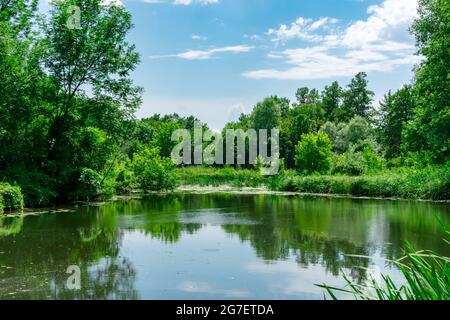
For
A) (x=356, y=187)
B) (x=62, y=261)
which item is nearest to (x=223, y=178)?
(x=356, y=187)

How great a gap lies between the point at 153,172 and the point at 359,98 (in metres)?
44.7

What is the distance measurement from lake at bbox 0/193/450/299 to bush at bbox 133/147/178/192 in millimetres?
11727

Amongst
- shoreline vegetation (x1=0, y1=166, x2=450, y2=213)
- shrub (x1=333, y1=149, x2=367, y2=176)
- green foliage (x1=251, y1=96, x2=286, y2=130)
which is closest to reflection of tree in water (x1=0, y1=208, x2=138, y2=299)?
shoreline vegetation (x1=0, y1=166, x2=450, y2=213)

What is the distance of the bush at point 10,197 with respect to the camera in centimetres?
1822

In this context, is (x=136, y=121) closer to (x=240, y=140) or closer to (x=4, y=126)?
(x=4, y=126)

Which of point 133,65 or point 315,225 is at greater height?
point 133,65

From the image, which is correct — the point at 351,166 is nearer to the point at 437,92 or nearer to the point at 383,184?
the point at 383,184

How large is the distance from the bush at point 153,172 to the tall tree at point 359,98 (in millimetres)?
40587

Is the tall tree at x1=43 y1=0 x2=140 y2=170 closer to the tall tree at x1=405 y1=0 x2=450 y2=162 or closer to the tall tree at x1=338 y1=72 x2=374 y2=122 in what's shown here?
the tall tree at x1=405 y1=0 x2=450 y2=162

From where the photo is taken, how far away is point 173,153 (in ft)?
164

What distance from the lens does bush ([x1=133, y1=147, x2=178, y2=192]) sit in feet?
104

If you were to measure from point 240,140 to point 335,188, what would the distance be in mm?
24677

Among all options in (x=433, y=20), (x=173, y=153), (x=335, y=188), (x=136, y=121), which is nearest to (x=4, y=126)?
(x=136, y=121)
